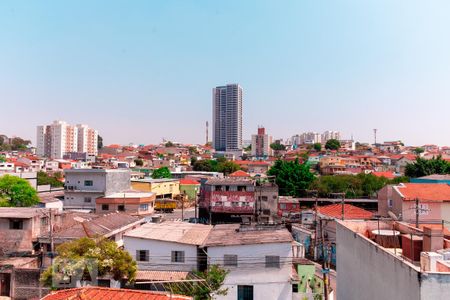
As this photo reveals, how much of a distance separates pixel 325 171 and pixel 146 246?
69.1m

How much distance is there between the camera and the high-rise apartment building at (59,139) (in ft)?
421

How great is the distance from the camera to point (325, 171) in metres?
84.7

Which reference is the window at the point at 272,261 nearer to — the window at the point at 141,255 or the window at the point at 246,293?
the window at the point at 246,293

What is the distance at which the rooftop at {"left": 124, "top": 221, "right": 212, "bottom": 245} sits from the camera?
789 inches

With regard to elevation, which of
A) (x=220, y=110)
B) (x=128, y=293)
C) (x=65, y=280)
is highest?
(x=220, y=110)

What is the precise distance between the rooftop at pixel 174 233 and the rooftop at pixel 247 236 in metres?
0.66

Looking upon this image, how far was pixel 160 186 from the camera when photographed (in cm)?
5644

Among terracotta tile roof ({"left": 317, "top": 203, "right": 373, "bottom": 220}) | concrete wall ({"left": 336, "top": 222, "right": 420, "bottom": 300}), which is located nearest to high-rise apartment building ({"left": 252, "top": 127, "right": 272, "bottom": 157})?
terracotta tile roof ({"left": 317, "top": 203, "right": 373, "bottom": 220})

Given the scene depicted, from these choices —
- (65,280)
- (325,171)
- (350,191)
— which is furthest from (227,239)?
(325,171)

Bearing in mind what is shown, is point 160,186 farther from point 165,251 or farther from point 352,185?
point 165,251

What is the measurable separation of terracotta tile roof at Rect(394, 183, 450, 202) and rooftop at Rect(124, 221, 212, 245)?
1681 centimetres

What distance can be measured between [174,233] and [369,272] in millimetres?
11887

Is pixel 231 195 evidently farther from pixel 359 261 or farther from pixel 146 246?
pixel 359 261

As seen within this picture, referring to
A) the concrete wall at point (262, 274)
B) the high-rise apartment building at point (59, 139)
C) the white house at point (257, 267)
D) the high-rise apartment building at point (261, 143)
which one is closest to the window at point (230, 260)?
the white house at point (257, 267)
